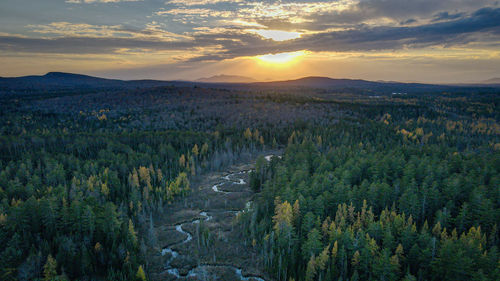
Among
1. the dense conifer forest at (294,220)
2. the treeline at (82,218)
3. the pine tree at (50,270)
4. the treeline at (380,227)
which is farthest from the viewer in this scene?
the treeline at (82,218)

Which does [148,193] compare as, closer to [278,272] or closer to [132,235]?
[132,235]

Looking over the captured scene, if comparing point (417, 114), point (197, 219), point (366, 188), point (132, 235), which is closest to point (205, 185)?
point (197, 219)

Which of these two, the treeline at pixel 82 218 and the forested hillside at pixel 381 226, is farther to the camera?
the treeline at pixel 82 218

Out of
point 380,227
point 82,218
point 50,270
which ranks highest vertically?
point 380,227

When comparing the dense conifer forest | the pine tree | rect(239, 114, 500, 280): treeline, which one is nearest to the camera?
the pine tree

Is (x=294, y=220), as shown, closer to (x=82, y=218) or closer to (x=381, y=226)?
(x=381, y=226)

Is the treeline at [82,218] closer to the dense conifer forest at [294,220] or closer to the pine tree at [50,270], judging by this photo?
the pine tree at [50,270]

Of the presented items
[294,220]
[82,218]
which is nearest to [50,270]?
[82,218]

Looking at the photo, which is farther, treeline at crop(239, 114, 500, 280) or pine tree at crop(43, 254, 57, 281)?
treeline at crop(239, 114, 500, 280)

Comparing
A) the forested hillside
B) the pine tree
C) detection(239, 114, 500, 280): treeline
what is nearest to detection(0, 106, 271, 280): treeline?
the pine tree

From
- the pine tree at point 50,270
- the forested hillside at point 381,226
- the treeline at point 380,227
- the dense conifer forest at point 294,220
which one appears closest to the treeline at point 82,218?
the pine tree at point 50,270

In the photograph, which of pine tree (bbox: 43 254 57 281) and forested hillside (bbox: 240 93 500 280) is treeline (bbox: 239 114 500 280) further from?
pine tree (bbox: 43 254 57 281)
